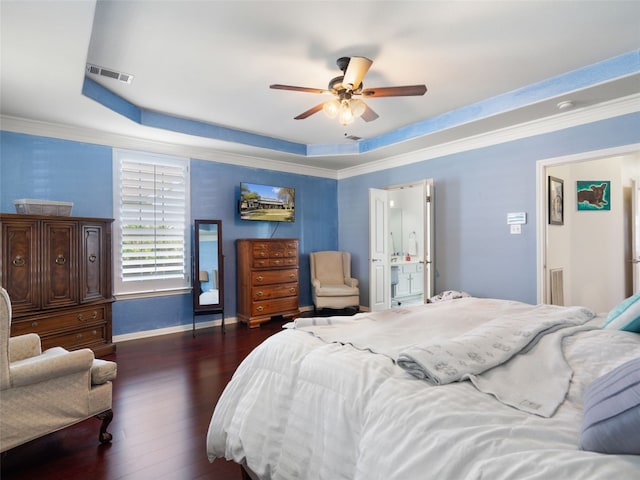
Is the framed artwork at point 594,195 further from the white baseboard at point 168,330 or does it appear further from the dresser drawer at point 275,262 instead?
the white baseboard at point 168,330

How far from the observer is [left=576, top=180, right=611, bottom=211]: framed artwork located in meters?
4.62

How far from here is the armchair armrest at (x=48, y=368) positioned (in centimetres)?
175

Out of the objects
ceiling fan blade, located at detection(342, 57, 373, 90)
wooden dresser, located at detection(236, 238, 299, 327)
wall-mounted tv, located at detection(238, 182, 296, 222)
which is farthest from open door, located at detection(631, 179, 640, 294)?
wall-mounted tv, located at detection(238, 182, 296, 222)

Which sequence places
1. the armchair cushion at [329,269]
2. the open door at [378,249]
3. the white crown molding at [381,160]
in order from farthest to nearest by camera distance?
the armchair cushion at [329,269]
the open door at [378,249]
the white crown molding at [381,160]

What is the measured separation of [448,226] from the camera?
468cm

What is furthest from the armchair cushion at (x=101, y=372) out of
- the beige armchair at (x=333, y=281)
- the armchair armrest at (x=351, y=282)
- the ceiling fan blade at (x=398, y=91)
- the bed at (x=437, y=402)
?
the armchair armrest at (x=351, y=282)

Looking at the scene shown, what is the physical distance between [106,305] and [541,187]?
16.3 ft

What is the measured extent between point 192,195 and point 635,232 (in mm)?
6006

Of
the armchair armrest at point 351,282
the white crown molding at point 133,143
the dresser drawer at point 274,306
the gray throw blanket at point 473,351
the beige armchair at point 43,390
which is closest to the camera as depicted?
the gray throw blanket at point 473,351

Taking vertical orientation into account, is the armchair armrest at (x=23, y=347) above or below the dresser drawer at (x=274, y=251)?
below

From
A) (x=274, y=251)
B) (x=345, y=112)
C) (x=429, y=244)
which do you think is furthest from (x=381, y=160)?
(x=345, y=112)

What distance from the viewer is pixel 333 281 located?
18.9 feet

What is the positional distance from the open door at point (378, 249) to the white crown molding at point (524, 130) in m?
0.61

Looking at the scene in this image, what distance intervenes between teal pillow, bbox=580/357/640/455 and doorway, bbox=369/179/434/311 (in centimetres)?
388
